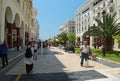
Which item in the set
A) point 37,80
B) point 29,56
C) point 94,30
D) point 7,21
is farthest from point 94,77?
point 7,21

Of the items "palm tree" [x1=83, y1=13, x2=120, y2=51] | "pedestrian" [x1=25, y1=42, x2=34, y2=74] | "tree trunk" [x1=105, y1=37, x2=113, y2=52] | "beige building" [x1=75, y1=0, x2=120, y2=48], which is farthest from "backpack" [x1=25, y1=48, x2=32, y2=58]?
"beige building" [x1=75, y1=0, x2=120, y2=48]

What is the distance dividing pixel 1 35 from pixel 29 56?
1591 centimetres

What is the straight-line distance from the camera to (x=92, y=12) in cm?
7694

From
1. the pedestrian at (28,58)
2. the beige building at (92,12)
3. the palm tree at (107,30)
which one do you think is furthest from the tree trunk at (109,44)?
the pedestrian at (28,58)

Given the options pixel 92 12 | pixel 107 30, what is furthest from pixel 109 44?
pixel 92 12

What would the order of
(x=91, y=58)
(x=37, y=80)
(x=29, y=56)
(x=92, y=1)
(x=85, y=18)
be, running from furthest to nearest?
(x=85, y=18), (x=92, y=1), (x=91, y=58), (x=29, y=56), (x=37, y=80)

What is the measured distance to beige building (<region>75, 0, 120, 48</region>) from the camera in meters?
57.5

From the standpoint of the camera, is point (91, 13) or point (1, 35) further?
point (91, 13)

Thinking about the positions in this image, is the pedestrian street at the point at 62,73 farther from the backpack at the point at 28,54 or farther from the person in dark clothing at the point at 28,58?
the backpack at the point at 28,54

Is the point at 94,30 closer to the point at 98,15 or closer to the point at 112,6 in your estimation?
the point at 112,6

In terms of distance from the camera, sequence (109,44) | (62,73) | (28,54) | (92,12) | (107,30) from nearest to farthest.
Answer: (62,73), (28,54), (107,30), (109,44), (92,12)

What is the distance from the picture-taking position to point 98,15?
69938 mm

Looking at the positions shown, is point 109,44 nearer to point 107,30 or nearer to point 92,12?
point 107,30

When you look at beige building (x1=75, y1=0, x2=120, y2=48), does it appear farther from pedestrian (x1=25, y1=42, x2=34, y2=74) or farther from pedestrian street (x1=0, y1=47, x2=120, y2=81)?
pedestrian (x1=25, y1=42, x2=34, y2=74)
